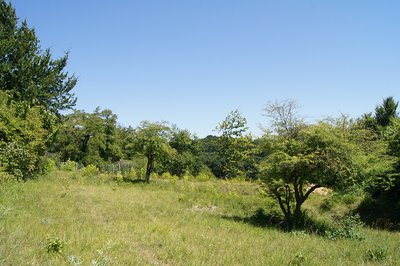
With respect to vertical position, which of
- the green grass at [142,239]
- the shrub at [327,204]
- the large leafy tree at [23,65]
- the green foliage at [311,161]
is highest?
the large leafy tree at [23,65]

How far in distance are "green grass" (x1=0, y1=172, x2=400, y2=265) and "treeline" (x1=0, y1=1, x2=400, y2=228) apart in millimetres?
2600

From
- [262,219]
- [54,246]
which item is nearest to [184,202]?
[262,219]

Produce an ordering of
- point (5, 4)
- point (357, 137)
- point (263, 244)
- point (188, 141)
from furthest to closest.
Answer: point (188, 141) < point (5, 4) < point (357, 137) < point (263, 244)

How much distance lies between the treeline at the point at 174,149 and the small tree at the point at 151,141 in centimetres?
8

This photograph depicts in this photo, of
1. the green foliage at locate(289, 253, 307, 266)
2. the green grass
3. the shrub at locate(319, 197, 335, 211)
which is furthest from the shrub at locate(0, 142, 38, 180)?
the shrub at locate(319, 197, 335, 211)

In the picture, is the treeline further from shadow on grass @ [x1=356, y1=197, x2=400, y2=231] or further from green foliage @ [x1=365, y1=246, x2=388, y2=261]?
green foliage @ [x1=365, y1=246, x2=388, y2=261]

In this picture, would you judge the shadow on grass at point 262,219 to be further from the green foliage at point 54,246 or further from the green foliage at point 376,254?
the green foliage at point 54,246

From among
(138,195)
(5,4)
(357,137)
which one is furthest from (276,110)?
(5,4)

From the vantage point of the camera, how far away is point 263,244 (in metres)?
9.62

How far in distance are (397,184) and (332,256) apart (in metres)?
11.2

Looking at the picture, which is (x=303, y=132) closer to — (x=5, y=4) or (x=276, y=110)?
(x=276, y=110)

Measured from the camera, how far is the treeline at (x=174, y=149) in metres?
13.2

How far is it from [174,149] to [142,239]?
19.2 metres

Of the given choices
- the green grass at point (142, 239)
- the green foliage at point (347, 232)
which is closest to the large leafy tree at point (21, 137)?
the green grass at point (142, 239)
